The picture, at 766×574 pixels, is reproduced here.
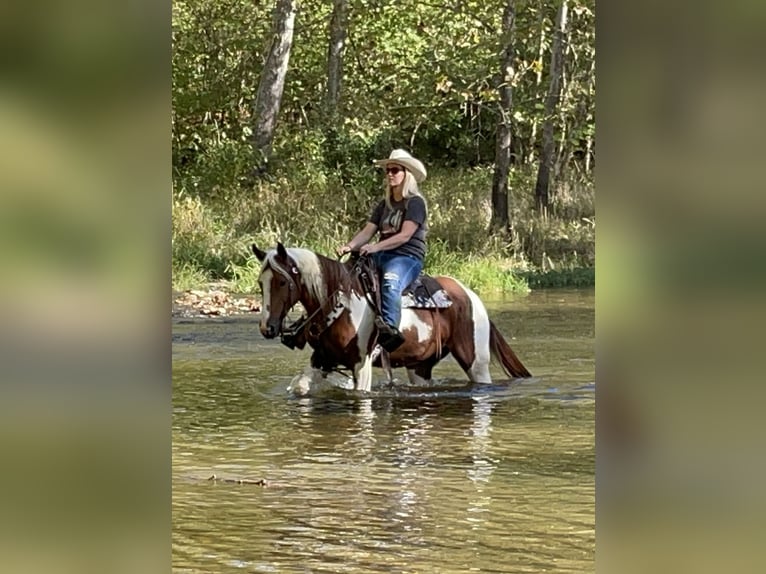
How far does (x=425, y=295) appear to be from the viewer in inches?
279

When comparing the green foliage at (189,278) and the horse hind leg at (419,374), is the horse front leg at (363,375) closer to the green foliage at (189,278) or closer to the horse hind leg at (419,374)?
the horse hind leg at (419,374)

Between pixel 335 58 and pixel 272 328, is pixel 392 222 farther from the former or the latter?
pixel 335 58

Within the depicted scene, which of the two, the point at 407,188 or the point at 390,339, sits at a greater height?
the point at 407,188

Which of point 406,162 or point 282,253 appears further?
point 406,162

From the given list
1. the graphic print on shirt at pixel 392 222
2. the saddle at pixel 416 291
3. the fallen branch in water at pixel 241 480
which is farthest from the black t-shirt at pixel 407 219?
the fallen branch in water at pixel 241 480

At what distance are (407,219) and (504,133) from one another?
8638mm

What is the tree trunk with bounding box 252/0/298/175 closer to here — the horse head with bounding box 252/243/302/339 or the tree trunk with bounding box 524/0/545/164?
the tree trunk with bounding box 524/0/545/164

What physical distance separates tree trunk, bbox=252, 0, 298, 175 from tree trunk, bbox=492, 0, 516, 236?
2.83 m

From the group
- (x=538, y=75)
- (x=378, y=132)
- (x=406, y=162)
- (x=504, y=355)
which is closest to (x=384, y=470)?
(x=504, y=355)

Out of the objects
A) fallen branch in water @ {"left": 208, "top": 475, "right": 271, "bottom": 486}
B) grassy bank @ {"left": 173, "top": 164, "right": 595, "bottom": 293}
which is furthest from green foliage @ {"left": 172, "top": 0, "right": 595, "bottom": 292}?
fallen branch in water @ {"left": 208, "top": 475, "right": 271, "bottom": 486}

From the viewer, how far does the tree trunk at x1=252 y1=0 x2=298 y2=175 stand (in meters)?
14.2

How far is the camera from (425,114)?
55.7ft
